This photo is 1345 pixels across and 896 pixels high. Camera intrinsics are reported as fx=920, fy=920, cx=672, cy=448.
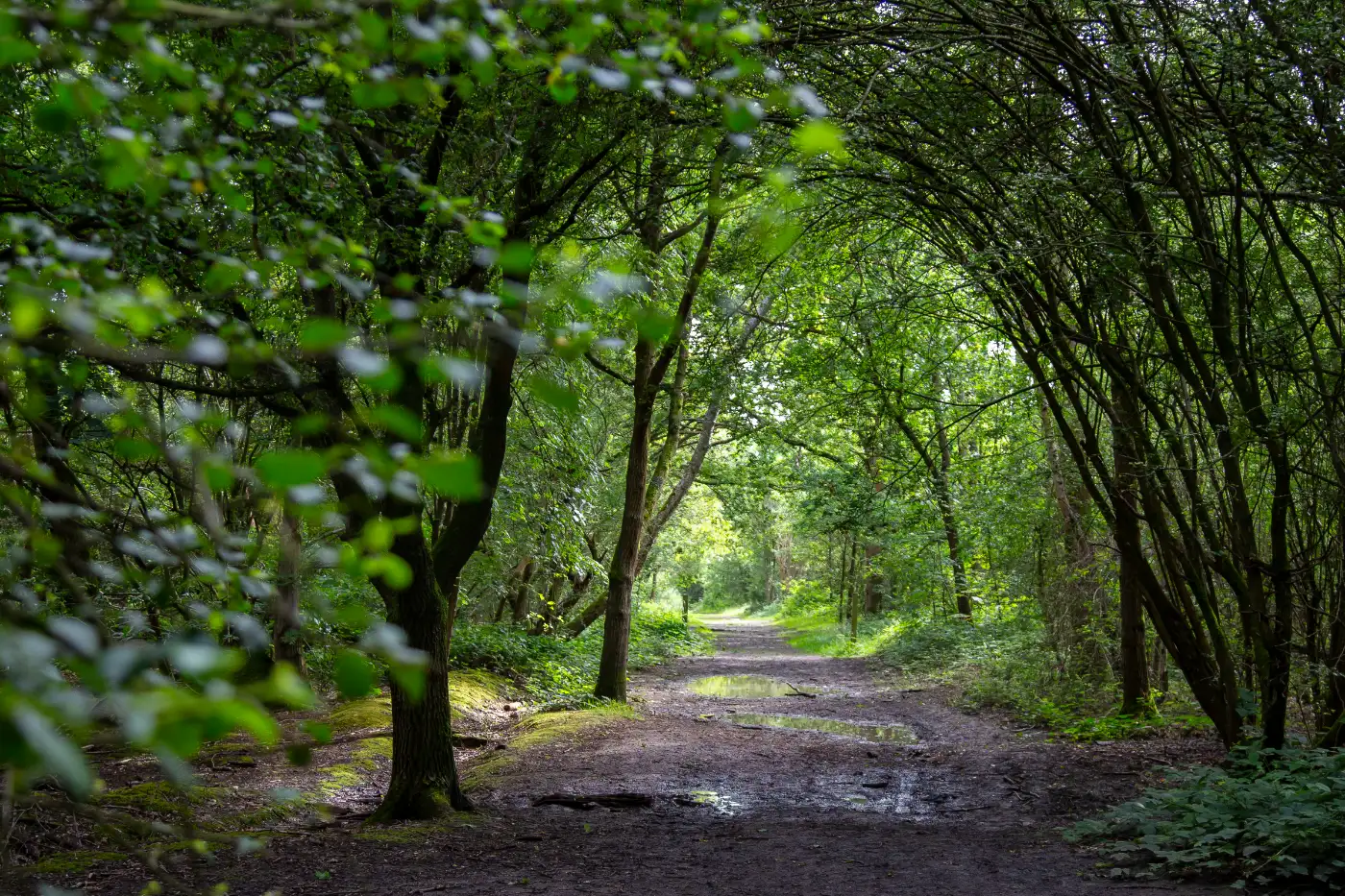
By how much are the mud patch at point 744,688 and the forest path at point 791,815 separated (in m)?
3.76

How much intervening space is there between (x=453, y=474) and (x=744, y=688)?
16757 mm

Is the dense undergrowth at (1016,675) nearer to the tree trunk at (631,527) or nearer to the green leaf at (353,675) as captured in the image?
the tree trunk at (631,527)

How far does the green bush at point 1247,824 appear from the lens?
14.8 ft

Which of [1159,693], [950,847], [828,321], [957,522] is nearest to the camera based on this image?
[950,847]

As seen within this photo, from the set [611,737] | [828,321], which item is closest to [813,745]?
[611,737]

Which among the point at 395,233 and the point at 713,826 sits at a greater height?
the point at 395,233

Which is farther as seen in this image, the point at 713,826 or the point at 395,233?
the point at 713,826

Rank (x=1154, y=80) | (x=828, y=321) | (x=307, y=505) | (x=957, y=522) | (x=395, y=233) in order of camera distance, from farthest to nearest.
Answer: (x=957, y=522), (x=828, y=321), (x=1154, y=80), (x=395, y=233), (x=307, y=505)

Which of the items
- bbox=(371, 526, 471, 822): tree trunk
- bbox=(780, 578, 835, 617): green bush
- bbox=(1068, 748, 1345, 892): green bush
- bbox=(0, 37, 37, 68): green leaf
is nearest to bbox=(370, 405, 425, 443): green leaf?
bbox=(0, 37, 37, 68): green leaf

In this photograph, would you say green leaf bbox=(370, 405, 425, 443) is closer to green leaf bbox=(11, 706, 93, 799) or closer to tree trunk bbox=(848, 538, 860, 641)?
green leaf bbox=(11, 706, 93, 799)

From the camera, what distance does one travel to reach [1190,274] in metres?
6.80

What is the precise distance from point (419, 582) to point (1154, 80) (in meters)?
5.87

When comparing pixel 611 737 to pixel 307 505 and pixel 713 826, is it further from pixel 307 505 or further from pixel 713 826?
pixel 307 505

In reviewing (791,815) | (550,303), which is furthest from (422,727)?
(550,303)
